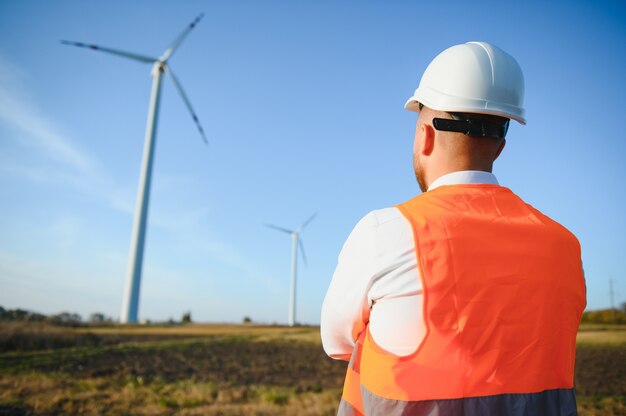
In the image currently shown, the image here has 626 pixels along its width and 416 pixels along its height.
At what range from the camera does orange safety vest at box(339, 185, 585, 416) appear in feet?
5.86

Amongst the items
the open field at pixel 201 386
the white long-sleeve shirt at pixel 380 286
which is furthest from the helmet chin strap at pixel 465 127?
the open field at pixel 201 386

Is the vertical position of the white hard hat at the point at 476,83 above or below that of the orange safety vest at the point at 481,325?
above

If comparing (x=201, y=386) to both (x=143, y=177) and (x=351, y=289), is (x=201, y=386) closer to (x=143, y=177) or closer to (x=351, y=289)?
(x=351, y=289)

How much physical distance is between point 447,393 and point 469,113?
1.41m

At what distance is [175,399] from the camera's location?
9430 millimetres

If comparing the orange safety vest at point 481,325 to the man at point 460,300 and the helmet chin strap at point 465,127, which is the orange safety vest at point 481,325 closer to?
the man at point 460,300

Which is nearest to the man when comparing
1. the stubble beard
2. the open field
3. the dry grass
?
the stubble beard

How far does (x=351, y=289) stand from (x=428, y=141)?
36.6 inches

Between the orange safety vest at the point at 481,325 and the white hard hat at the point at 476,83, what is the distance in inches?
24.3

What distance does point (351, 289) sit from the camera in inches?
81.4

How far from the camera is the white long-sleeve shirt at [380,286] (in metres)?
1.88

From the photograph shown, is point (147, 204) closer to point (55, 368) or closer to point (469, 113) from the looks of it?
point (55, 368)

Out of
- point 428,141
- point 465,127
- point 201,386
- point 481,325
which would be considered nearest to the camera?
point 481,325

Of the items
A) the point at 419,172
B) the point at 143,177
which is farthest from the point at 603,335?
the point at 143,177
